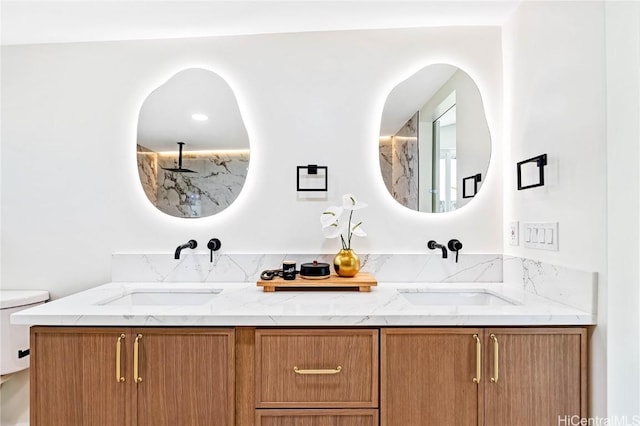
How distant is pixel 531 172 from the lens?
149cm

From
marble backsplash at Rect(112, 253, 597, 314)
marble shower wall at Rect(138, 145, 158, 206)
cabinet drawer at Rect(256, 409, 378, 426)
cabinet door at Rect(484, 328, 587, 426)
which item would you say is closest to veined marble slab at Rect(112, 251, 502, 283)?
marble backsplash at Rect(112, 253, 597, 314)

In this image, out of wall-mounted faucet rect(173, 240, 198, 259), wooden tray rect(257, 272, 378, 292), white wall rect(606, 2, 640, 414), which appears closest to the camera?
white wall rect(606, 2, 640, 414)

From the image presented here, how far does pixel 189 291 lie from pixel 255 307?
1.80 feet

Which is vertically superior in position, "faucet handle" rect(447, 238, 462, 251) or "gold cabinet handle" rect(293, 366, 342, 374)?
"faucet handle" rect(447, 238, 462, 251)

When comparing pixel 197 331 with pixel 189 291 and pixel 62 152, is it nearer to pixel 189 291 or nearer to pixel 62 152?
pixel 189 291

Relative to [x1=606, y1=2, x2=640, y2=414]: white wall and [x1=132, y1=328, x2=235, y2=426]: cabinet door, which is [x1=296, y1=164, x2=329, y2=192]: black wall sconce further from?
[x1=606, y1=2, x2=640, y2=414]: white wall

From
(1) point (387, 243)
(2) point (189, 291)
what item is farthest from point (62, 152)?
(1) point (387, 243)

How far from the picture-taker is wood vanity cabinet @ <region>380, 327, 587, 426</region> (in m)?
1.12

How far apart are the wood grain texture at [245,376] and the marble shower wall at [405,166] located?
1.04 m

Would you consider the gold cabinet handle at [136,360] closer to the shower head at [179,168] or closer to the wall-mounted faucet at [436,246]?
the shower head at [179,168]

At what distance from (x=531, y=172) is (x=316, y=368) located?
1.25 metres

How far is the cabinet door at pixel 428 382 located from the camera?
1.12 m

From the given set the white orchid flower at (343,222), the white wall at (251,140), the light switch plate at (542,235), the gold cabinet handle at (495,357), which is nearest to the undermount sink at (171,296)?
the white wall at (251,140)

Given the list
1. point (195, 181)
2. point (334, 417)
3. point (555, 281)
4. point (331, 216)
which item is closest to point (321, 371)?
point (334, 417)
